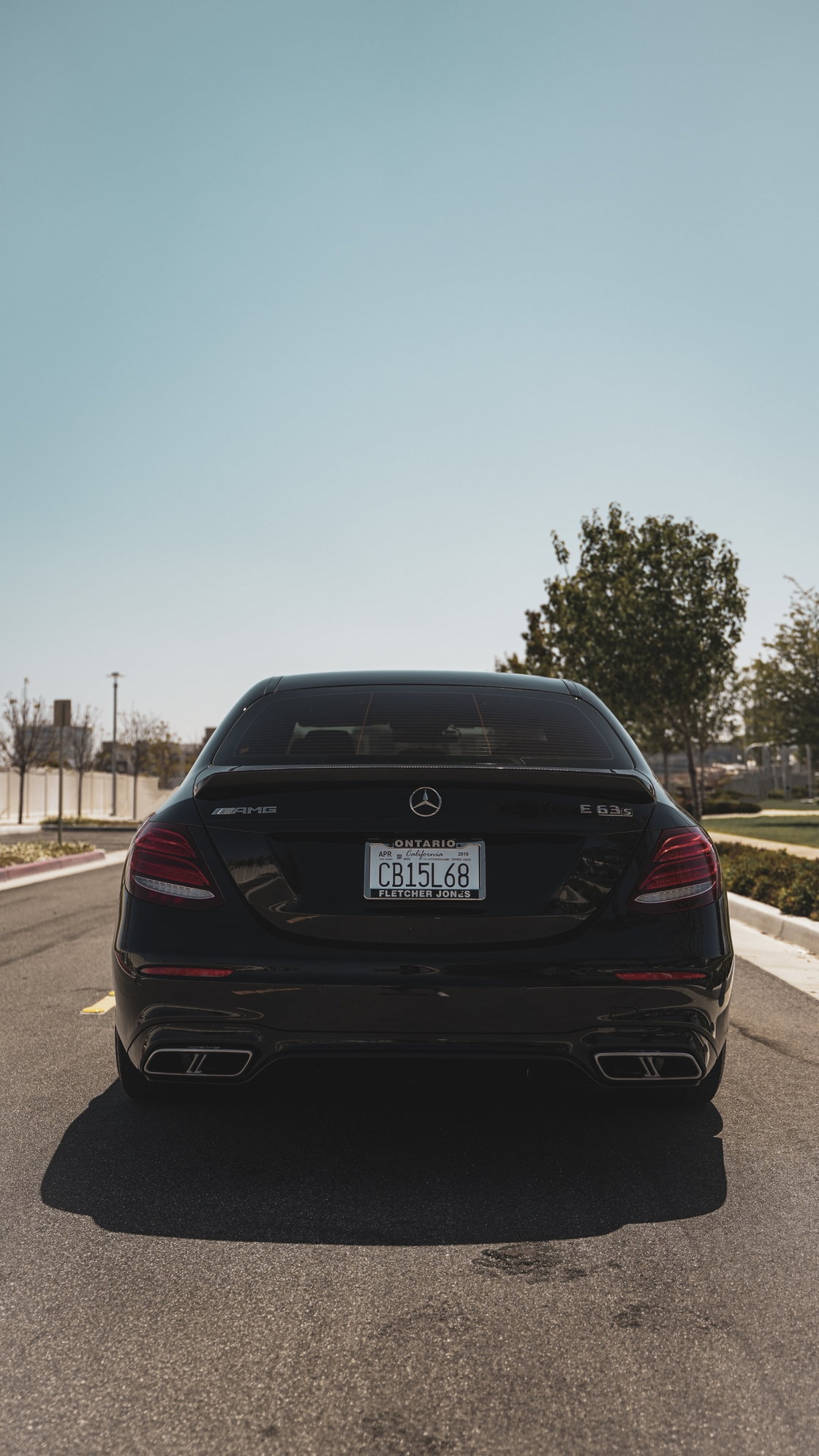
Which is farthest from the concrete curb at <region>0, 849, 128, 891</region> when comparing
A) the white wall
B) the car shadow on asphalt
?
the white wall

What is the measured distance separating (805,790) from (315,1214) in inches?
2649

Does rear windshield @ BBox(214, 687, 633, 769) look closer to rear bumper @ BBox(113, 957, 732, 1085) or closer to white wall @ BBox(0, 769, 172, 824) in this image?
rear bumper @ BBox(113, 957, 732, 1085)

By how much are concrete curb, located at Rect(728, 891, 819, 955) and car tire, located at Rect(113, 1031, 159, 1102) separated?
6.01 m

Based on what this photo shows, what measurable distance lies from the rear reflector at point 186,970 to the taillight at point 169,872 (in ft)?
0.64

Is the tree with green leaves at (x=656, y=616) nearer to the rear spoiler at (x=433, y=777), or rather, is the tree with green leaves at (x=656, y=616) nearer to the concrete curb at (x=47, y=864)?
the concrete curb at (x=47, y=864)

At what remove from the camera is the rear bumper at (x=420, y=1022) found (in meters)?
3.49

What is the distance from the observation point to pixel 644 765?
420 centimetres

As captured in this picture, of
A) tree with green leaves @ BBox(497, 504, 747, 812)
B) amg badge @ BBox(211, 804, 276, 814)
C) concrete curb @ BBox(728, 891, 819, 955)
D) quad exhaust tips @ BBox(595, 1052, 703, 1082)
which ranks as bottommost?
concrete curb @ BBox(728, 891, 819, 955)

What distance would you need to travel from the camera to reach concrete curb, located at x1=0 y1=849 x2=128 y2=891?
16297mm

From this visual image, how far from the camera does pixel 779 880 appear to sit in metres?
11.8

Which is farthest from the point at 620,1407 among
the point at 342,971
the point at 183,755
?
the point at 183,755

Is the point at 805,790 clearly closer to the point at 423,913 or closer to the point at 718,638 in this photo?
the point at 718,638

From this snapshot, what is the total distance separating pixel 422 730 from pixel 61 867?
1600 centimetres

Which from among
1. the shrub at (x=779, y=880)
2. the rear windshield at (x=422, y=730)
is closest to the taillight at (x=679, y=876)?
the rear windshield at (x=422, y=730)
